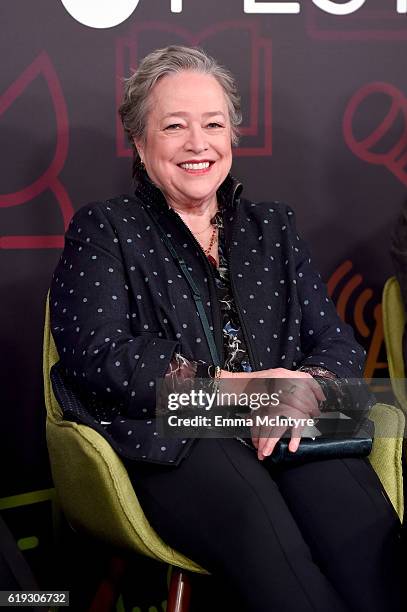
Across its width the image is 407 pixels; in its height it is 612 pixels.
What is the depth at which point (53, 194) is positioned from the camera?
2822 mm

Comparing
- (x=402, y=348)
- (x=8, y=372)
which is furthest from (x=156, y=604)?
(x=402, y=348)

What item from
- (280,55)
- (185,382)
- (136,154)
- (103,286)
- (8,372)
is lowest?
(8,372)

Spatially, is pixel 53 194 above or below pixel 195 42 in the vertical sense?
below

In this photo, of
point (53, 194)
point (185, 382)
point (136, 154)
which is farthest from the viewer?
point (53, 194)

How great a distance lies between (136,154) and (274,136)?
629mm

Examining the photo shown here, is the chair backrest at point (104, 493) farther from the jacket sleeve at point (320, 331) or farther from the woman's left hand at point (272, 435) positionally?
the jacket sleeve at point (320, 331)

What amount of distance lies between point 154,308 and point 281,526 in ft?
1.99

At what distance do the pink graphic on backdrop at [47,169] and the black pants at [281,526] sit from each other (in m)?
1.01

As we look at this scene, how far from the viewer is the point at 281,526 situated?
1863 mm

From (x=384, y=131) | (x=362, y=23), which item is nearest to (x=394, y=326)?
(x=384, y=131)

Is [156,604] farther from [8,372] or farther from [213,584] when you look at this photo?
[8,372]

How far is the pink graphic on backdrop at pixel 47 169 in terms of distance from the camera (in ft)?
9.06

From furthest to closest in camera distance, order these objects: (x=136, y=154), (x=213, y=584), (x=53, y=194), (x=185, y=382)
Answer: (x=53, y=194), (x=213, y=584), (x=136, y=154), (x=185, y=382)

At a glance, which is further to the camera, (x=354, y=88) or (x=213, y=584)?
(x=354, y=88)
